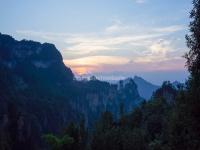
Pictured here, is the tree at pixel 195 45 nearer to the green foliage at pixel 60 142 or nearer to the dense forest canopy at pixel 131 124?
the dense forest canopy at pixel 131 124

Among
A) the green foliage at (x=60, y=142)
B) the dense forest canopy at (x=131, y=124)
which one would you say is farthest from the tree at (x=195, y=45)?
the green foliage at (x=60, y=142)

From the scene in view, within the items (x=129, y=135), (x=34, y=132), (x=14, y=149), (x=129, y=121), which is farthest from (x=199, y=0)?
(x=34, y=132)

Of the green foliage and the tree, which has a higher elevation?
the tree

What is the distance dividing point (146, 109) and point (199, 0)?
269ft

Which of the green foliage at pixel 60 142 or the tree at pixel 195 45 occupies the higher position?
the tree at pixel 195 45

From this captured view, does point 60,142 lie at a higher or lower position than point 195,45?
lower

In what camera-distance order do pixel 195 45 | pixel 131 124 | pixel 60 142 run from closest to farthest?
pixel 195 45
pixel 60 142
pixel 131 124

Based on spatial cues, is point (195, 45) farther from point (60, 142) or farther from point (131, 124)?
point (131, 124)

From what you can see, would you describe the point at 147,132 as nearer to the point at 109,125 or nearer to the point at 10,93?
the point at 109,125

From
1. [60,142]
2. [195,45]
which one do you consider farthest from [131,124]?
[195,45]

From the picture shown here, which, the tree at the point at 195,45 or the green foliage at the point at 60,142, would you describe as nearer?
Answer: the tree at the point at 195,45

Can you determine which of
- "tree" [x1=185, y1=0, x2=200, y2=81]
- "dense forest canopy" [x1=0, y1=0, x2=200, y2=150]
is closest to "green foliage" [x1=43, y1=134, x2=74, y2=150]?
"dense forest canopy" [x1=0, y1=0, x2=200, y2=150]

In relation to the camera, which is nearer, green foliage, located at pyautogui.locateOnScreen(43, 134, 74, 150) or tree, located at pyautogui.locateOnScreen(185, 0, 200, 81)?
tree, located at pyautogui.locateOnScreen(185, 0, 200, 81)

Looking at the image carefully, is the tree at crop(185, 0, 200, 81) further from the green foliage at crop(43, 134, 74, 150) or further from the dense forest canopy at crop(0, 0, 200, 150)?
the green foliage at crop(43, 134, 74, 150)
